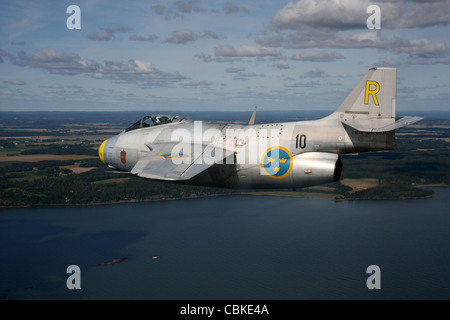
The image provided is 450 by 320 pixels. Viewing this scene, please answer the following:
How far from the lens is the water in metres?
73.7

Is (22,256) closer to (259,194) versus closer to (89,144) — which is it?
(259,194)

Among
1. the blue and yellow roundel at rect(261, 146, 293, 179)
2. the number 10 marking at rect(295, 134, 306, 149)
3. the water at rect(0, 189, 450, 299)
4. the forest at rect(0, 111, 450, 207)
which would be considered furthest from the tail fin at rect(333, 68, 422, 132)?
the forest at rect(0, 111, 450, 207)

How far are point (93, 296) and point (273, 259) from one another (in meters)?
34.9

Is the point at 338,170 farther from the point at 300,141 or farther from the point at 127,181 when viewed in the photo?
the point at 127,181

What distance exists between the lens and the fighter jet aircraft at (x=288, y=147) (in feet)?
56.3

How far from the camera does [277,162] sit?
17859 millimetres

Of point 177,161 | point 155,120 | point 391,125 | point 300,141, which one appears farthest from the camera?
point 155,120

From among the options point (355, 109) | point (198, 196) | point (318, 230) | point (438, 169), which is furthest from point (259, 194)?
point (355, 109)

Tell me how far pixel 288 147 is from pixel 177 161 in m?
5.01

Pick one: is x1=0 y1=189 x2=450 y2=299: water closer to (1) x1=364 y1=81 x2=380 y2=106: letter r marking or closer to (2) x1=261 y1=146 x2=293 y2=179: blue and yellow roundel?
(2) x1=261 y1=146 x2=293 y2=179: blue and yellow roundel

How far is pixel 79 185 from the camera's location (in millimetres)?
135125

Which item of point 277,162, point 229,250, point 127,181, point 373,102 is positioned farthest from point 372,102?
point 127,181
